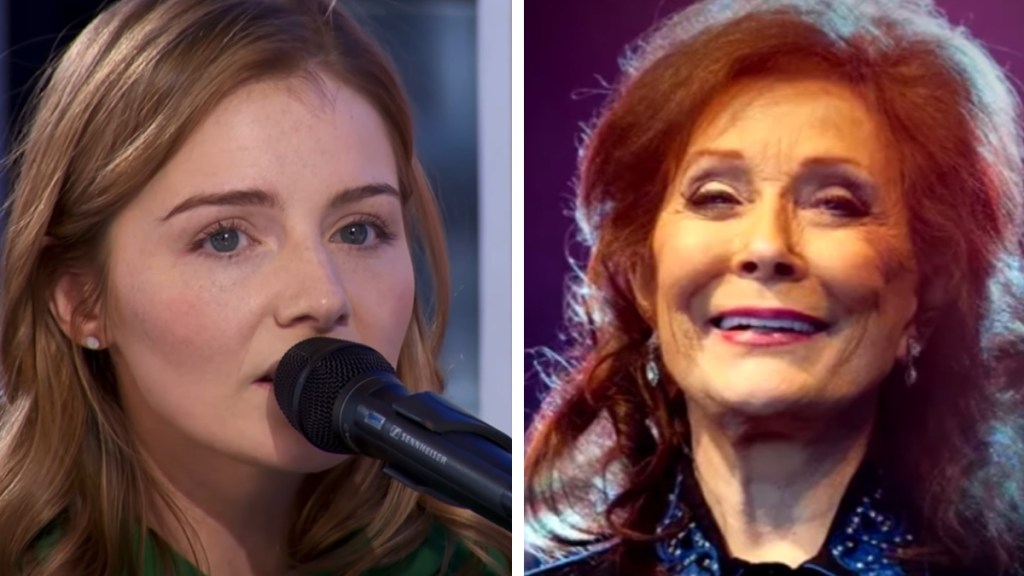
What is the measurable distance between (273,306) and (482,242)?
25 cm

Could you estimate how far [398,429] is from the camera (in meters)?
1.11

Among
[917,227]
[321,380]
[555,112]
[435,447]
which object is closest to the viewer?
[435,447]

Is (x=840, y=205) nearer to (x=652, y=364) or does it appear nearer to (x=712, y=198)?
(x=712, y=198)

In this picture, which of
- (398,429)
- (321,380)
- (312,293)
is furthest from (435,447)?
(312,293)

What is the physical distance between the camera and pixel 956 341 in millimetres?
1392

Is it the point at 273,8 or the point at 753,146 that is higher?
the point at 273,8

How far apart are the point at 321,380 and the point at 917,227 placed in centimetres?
58

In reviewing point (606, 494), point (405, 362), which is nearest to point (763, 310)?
point (606, 494)

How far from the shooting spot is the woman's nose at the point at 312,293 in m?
1.41

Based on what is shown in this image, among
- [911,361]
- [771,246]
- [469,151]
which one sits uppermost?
[469,151]

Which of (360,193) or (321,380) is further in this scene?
(360,193)

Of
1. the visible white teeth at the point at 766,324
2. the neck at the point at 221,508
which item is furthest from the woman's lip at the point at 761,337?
the neck at the point at 221,508

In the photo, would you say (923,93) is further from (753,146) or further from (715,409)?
(715,409)

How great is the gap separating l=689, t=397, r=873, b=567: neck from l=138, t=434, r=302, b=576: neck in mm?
430
